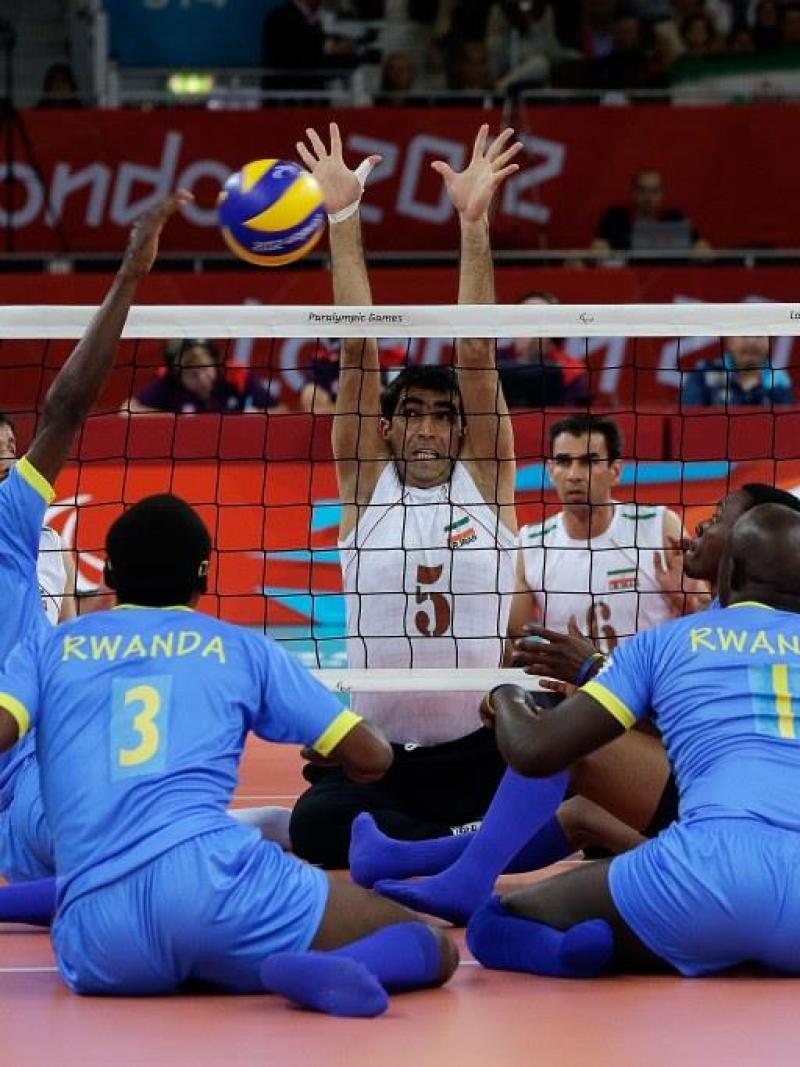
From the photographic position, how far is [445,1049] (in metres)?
4.02

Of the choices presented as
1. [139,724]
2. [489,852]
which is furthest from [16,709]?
[489,852]

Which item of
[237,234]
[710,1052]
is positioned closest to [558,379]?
[237,234]

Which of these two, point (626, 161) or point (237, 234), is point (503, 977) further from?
point (626, 161)

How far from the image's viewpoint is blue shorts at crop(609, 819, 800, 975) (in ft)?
14.5

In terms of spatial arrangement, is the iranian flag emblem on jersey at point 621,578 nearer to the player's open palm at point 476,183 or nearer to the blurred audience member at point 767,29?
the player's open palm at point 476,183

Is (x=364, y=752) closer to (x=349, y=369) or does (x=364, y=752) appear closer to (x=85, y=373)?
(x=85, y=373)

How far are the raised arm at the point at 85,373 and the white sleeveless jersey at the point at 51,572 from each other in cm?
216

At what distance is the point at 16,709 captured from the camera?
441 cm

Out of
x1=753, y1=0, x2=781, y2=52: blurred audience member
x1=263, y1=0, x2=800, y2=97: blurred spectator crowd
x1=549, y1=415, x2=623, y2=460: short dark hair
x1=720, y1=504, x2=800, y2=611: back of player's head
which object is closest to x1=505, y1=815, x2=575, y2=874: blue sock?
x1=720, y1=504, x2=800, y2=611: back of player's head

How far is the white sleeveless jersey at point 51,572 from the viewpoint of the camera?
24.0ft

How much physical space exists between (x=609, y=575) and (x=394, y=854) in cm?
307

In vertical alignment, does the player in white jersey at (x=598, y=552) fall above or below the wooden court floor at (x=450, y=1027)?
above

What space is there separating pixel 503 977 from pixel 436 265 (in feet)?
37.6

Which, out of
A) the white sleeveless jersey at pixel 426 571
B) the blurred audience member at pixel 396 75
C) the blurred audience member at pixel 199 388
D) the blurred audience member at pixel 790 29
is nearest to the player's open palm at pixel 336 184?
the white sleeveless jersey at pixel 426 571
